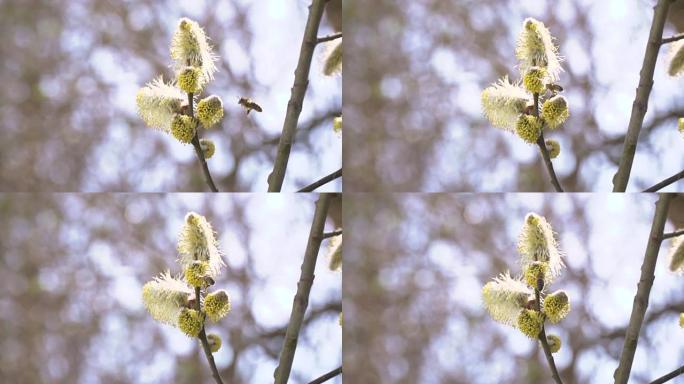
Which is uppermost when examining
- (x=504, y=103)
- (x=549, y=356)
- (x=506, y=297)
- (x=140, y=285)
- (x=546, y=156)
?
(x=504, y=103)

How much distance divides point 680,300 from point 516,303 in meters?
0.39

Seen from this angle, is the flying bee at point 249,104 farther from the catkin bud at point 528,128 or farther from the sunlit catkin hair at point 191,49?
the catkin bud at point 528,128

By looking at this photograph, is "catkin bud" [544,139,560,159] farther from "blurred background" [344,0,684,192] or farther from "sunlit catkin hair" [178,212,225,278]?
"sunlit catkin hair" [178,212,225,278]

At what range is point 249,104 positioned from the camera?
228cm

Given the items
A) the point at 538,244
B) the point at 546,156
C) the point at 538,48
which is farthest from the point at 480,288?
the point at 538,48

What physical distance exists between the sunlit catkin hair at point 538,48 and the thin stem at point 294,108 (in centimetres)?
50

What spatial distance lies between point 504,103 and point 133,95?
88 centimetres

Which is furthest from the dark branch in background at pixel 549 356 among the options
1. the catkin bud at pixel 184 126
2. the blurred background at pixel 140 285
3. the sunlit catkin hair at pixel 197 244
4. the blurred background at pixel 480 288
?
the catkin bud at pixel 184 126

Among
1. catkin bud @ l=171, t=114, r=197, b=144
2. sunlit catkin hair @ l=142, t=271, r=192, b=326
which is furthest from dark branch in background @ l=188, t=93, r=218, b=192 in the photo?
sunlit catkin hair @ l=142, t=271, r=192, b=326

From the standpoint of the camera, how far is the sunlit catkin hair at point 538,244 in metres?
2.24

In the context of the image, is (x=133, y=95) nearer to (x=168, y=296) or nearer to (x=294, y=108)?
(x=294, y=108)

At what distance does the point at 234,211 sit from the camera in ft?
7.47

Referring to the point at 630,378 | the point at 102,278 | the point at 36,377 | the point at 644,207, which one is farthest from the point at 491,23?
the point at 36,377

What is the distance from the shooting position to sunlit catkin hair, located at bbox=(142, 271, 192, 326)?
2.26 metres
